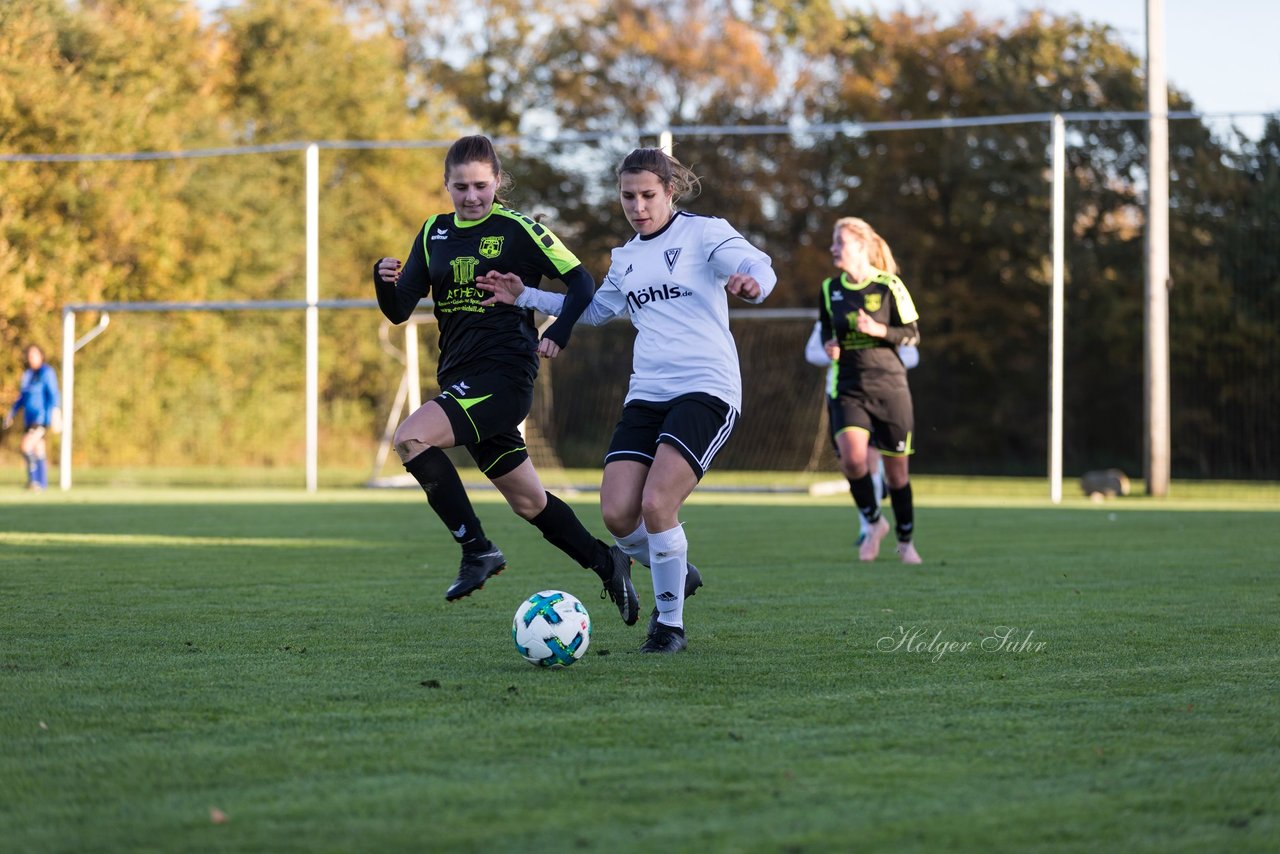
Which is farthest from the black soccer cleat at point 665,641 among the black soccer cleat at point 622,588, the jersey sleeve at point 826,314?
the jersey sleeve at point 826,314

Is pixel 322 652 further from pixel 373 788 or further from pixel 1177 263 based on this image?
pixel 1177 263

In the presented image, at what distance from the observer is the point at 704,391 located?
19.1ft

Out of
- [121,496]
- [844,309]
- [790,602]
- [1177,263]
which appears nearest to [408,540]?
[844,309]

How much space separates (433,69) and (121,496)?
22.3m

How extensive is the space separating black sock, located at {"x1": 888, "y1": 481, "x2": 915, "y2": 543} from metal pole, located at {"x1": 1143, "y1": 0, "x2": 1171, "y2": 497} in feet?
33.2

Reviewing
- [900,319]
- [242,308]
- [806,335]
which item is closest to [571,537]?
[900,319]

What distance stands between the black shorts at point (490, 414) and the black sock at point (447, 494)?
0.43 feet

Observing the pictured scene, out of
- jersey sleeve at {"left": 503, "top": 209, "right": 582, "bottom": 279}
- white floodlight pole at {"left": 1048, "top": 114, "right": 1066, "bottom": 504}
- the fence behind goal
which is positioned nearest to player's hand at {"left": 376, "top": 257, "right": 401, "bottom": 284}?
jersey sleeve at {"left": 503, "top": 209, "right": 582, "bottom": 279}

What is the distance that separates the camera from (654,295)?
5.89 meters

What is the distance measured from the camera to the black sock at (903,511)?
32.2 feet

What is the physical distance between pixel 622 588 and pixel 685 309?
44.3 inches

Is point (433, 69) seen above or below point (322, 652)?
above

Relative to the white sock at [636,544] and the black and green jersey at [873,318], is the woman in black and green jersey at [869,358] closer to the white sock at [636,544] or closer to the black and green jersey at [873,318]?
the black and green jersey at [873,318]

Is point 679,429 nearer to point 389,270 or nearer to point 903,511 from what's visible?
point 389,270
